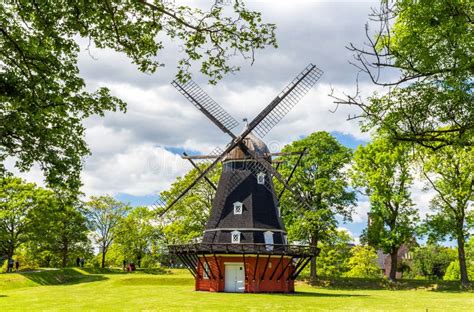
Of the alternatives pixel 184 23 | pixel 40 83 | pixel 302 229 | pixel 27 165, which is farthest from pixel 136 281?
pixel 184 23

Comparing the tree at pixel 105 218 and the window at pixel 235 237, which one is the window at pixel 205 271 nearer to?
the window at pixel 235 237

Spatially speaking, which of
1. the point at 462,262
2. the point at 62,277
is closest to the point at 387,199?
the point at 462,262

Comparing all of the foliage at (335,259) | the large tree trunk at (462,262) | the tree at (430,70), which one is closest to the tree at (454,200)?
the large tree trunk at (462,262)

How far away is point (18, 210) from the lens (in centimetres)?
4175

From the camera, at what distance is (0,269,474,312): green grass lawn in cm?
2034

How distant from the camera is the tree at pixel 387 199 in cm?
4003

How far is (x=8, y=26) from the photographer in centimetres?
1195

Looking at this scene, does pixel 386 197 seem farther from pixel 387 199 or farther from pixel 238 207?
pixel 238 207

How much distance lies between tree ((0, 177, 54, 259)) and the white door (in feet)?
64.7

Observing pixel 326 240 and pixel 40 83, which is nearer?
pixel 40 83

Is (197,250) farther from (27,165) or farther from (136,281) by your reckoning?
(27,165)

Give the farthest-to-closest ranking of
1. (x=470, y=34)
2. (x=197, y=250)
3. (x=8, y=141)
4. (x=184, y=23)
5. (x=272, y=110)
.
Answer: (x=272, y=110) → (x=197, y=250) → (x=8, y=141) → (x=470, y=34) → (x=184, y=23)

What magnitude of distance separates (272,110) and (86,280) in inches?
909

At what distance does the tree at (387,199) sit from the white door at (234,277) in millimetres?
15534
